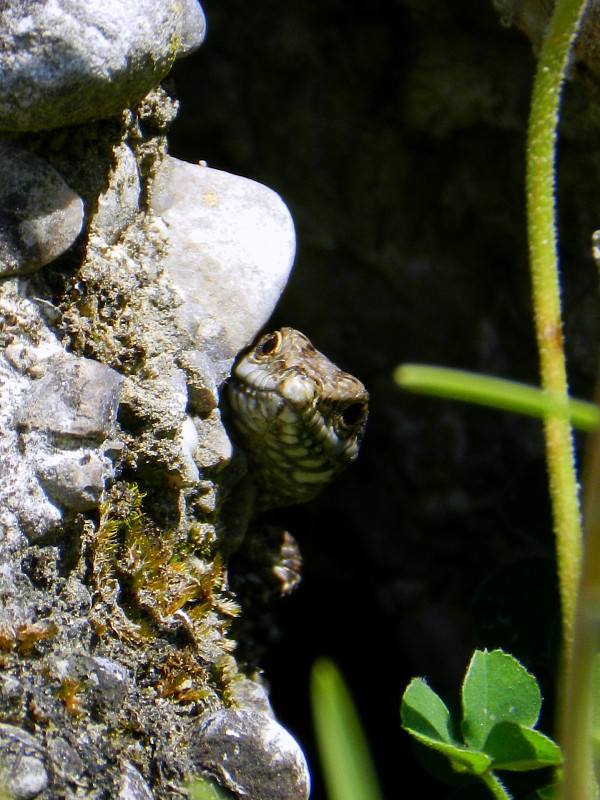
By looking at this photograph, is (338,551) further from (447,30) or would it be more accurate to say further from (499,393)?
(499,393)

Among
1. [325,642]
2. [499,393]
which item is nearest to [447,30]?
[325,642]

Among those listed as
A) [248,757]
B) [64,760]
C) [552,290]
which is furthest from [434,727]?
[552,290]

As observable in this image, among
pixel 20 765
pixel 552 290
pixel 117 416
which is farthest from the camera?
pixel 552 290

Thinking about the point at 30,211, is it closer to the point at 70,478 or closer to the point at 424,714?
the point at 70,478

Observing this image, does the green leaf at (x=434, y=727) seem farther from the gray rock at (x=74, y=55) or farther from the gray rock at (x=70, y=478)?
the gray rock at (x=74, y=55)

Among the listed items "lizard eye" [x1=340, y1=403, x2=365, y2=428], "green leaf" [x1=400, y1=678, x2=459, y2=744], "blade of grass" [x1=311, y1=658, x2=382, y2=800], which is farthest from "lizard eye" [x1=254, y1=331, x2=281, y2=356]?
"blade of grass" [x1=311, y1=658, x2=382, y2=800]
